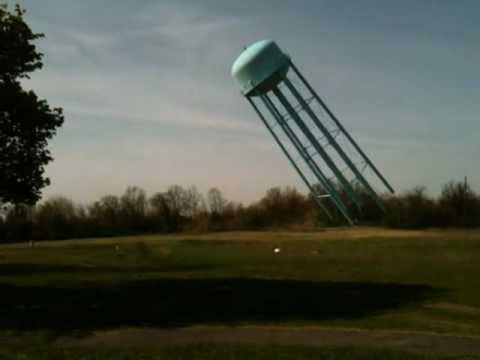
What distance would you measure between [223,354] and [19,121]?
10461 mm

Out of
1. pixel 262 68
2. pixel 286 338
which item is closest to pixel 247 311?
pixel 286 338

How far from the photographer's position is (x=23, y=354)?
10359 millimetres

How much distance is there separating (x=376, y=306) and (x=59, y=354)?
829cm

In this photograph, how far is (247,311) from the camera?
1524 centimetres

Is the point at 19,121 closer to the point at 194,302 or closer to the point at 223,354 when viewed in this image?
the point at 194,302

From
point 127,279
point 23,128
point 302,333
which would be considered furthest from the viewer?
point 127,279

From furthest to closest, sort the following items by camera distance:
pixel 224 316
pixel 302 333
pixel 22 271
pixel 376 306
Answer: pixel 22 271 < pixel 376 306 < pixel 224 316 < pixel 302 333

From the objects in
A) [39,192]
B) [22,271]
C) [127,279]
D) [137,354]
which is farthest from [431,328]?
[22,271]

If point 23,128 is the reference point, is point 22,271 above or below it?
below

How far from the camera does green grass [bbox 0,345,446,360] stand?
984cm

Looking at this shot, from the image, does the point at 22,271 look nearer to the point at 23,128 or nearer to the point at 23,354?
the point at 23,128

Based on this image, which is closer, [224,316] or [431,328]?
[431,328]

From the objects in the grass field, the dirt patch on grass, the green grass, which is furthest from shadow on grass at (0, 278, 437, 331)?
the green grass

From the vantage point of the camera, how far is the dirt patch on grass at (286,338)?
1083 centimetres
